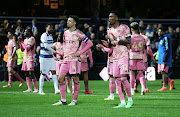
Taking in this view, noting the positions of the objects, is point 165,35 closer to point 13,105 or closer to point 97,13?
point 13,105

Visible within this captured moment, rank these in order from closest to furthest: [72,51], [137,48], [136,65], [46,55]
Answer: [72,51] → [137,48] → [136,65] → [46,55]

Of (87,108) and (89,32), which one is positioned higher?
(89,32)

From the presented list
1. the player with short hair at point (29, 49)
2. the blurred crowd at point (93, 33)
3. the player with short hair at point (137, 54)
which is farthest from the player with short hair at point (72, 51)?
the blurred crowd at point (93, 33)

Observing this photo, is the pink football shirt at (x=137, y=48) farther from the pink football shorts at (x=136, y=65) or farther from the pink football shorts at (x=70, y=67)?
the pink football shorts at (x=70, y=67)

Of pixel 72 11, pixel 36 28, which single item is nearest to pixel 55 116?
pixel 36 28

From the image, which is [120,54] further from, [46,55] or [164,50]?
[164,50]

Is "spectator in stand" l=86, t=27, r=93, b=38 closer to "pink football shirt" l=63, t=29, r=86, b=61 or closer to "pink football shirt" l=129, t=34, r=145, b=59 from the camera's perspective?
"pink football shirt" l=129, t=34, r=145, b=59

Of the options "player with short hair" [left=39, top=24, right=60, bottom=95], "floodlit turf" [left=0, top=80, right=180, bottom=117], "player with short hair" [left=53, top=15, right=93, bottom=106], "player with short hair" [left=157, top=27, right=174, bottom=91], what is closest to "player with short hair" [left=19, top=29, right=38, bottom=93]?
"player with short hair" [left=39, top=24, right=60, bottom=95]

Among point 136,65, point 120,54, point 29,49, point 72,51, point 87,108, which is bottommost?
point 87,108

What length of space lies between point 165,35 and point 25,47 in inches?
205

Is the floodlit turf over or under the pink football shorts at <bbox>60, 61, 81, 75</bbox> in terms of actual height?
under

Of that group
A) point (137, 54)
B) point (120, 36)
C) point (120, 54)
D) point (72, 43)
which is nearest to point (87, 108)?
point (120, 54)

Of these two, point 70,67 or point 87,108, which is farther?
point 70,67

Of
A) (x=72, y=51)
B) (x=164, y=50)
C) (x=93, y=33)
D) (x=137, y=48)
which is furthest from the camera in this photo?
(x=93, y=33)
